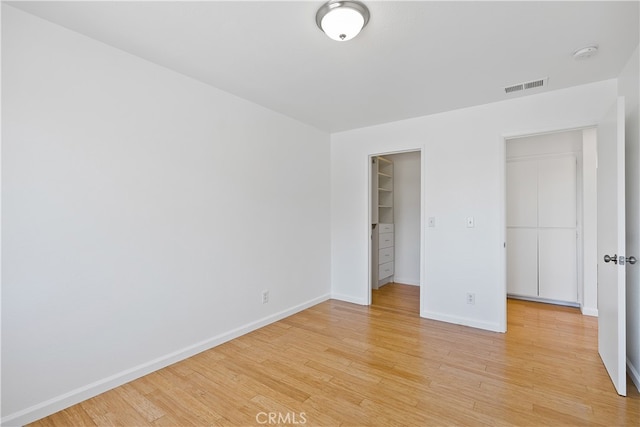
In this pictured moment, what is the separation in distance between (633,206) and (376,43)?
216 cm

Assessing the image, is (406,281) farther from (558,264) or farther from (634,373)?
(634,373)

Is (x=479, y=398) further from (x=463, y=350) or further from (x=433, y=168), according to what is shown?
(x=433, y=168)

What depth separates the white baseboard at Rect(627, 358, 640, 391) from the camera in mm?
2025

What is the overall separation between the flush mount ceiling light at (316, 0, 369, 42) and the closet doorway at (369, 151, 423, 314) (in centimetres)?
325

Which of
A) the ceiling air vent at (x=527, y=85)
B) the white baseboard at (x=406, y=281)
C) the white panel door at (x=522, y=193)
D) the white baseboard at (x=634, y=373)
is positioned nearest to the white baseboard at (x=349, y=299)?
the white baseboard at (x=406, y=281)

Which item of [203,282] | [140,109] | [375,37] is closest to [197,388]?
[203,282]

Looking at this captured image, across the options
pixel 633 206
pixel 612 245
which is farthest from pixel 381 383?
pixel 633 206

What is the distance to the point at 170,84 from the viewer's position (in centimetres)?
244

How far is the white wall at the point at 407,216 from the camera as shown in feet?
16.9

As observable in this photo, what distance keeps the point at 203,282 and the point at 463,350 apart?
94.0 inches

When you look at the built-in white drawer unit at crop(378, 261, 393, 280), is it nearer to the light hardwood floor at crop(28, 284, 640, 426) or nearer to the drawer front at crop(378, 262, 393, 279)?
the drawer front at crop(378, 262, 393, 279)

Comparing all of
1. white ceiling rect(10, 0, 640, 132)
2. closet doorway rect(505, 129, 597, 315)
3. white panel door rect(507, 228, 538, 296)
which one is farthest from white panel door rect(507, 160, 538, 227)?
white ceiling rect(10, 0, 640, 132)

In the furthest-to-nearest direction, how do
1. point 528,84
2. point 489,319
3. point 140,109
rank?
point 489,319 < point 528,84 < point 140,109

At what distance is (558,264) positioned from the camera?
3.88 metres
